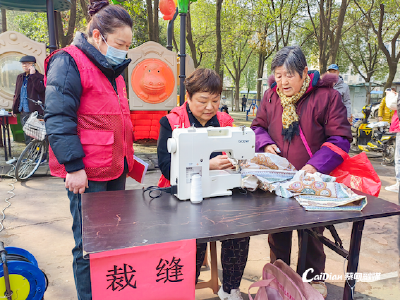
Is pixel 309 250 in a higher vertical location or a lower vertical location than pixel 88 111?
lower

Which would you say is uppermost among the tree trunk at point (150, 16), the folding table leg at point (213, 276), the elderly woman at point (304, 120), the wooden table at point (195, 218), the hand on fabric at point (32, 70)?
the tree trunk at point (150, 16)

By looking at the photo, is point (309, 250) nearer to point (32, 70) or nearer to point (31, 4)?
point (32, 70)

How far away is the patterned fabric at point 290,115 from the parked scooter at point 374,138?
5313 millimetres

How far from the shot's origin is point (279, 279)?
1776 millimetres

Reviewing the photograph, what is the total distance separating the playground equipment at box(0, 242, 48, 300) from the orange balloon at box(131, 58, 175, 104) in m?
5.26

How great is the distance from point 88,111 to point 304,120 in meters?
1.30

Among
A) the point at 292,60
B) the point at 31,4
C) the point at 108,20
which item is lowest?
the point at 292,60

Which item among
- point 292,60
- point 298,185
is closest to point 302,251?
point 298,185

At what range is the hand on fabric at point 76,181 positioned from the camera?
1602 mm

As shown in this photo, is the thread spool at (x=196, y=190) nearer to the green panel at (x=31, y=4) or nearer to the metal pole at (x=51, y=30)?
the metal pole at (x=51, y=30)

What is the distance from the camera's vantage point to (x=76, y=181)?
5.27 ft

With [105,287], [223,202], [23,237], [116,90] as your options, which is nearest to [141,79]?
[23,237]

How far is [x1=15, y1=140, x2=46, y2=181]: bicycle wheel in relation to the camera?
4.81 meters

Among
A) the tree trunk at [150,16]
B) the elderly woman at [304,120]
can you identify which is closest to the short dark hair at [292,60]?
the elderly woman at [304,120]
